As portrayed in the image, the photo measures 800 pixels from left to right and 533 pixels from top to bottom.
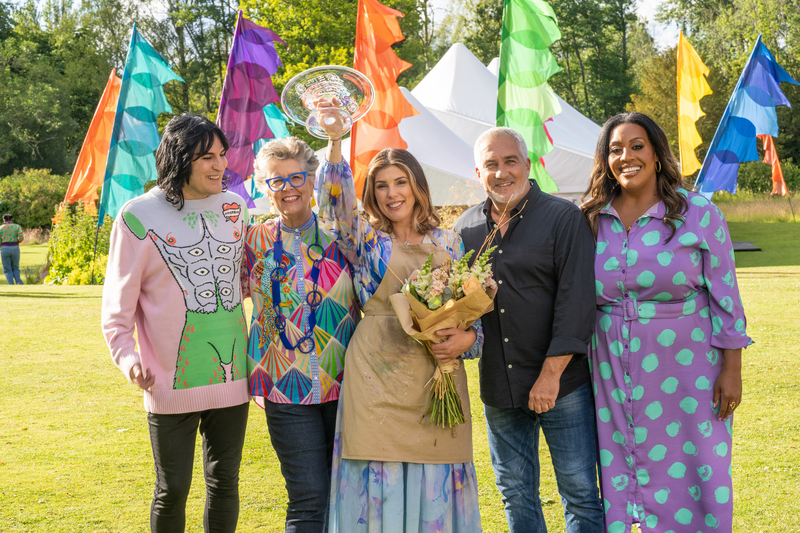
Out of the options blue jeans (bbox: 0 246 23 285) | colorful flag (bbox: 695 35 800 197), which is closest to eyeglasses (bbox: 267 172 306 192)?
colorful flag (bbox: 695 35 800 197)


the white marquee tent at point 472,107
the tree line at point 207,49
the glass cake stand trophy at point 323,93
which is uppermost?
the tree line at point 207,49

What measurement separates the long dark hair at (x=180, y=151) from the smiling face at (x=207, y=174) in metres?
0.02

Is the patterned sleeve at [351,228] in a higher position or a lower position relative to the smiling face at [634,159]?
lower

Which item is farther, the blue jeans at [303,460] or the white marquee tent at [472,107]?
the white marquee tent at [472,107]

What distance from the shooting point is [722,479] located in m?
2.77

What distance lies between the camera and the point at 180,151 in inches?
110

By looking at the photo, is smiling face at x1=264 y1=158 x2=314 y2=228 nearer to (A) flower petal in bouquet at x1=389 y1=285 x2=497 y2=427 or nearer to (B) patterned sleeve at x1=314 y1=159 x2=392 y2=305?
(B) patterned sleeve at x1=314 y1=159 x2=392 y2=305

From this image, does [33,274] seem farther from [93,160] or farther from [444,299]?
[444,299]

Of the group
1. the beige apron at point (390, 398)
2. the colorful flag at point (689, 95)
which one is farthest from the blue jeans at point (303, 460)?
the colorful flag at point (689, 95)

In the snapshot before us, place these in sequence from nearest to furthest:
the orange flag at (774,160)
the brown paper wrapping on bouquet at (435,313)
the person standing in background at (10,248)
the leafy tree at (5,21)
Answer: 1. the brown paper wrapping on bouquet at (435,313)
2. the orange flag at (774,160)
3. the person standing in background at (10,248)
4. the leafy tree at (5,21)

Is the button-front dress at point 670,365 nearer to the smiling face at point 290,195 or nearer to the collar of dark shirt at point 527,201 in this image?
the collar of dark shirt at point 527,201

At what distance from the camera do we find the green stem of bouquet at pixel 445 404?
108 inches

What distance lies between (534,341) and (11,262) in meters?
17.5

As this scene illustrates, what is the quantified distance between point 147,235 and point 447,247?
1.24 m
